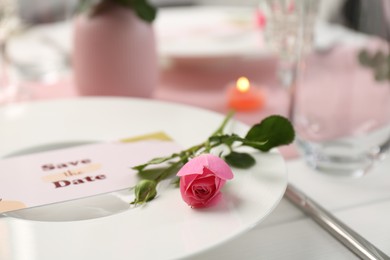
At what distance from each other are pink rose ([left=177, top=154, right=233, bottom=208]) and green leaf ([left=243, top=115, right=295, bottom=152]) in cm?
8

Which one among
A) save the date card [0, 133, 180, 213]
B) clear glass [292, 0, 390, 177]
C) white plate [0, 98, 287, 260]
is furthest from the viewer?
clear glass [292, 0, 390, 177]

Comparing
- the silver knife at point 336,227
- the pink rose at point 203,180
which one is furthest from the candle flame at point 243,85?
the pink rose at point 203,180

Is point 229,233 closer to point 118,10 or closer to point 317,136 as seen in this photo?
point 317,136

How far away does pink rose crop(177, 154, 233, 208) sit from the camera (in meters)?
0.47

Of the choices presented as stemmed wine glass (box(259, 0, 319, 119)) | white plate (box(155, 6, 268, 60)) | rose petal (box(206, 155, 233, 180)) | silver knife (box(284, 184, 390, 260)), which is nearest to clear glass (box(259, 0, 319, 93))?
stemmed wine glass (box(259, 0, 319, 119))

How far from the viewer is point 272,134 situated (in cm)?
57

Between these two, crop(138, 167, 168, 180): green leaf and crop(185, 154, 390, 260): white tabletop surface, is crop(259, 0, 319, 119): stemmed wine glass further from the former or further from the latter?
crop(138, 167, 168, 180): green leaf

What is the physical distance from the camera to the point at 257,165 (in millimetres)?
541

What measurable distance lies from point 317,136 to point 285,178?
10.3 inches

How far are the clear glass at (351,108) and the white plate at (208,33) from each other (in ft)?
0.54

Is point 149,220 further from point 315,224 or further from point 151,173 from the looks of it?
point 315,224

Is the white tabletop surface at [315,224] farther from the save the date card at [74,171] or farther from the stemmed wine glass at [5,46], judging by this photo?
the stemmed wine glass at [5,46]

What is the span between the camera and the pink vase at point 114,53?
0.83 m

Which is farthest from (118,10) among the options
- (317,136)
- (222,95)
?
(317,136)
